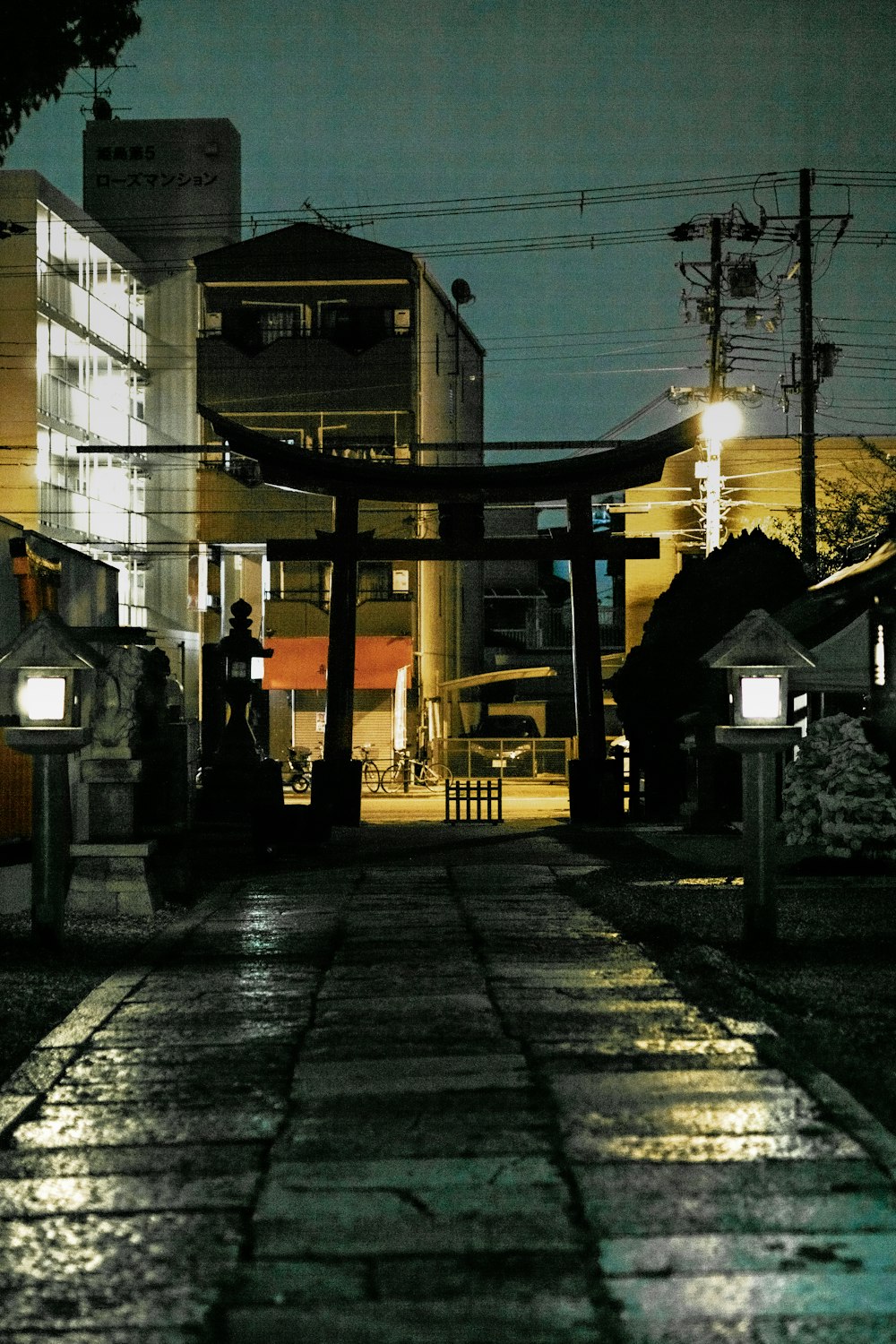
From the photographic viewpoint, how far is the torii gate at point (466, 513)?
76.3 ft

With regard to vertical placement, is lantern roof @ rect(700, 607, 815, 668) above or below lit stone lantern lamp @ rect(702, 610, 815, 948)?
above

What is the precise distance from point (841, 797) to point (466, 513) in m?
10.7

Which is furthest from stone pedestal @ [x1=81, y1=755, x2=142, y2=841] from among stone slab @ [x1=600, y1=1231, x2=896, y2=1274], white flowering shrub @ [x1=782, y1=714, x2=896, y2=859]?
stone slab @ [x1=600, y1=1231, x2=896, y2=1274]

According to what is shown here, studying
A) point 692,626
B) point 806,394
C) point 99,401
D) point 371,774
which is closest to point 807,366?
point 806,394

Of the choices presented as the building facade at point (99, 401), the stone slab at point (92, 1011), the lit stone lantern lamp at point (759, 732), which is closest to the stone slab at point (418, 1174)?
the stone slab at point (92, 1011)

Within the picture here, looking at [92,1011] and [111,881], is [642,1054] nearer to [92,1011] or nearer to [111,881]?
[92,1011]

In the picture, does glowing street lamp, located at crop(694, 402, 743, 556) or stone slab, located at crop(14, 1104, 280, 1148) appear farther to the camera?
glowing street lamp, located at crop(694, 402, 743, 556)

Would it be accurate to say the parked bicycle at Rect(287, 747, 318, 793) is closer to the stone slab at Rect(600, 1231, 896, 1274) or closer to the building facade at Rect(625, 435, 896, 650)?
the building facade at Rect(625, 435, 896, 650)

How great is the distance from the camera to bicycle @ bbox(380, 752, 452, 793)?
128 feet

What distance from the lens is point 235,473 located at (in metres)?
45.6

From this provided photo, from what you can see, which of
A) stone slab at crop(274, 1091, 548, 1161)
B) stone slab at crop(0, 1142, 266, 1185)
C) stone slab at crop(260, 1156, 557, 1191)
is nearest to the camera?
stone slab at crop(260, 1156, 557, 1191)

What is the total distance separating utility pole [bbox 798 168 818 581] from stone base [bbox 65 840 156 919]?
19326 millimetres

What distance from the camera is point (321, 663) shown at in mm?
44531

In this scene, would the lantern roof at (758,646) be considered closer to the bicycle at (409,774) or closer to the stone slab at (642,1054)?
the stone slab at (642,1054)
